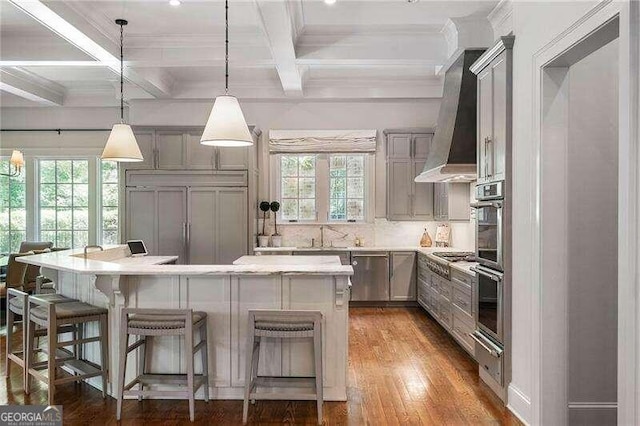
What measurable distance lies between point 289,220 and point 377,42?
3079 mm

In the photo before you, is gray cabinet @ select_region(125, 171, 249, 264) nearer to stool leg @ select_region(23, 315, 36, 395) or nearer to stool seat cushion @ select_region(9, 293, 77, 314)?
stool seat cushion @ select_region(9, 293, 77, 314)

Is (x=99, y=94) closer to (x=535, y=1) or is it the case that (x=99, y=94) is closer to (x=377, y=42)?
(x=377, y=42)

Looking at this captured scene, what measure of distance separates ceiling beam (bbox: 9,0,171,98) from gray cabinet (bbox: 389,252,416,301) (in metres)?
3.97

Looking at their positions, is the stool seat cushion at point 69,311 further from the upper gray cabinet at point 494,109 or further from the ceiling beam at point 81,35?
the upper gray cabinet at point 494,109

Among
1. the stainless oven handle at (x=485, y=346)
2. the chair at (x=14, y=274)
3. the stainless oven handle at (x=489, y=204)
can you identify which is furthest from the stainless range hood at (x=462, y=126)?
the chair at (x=14, y=274)

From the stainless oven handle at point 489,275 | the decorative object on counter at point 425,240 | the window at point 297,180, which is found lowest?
the stainless oven handle at point 489,275

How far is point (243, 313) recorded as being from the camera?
3.37m

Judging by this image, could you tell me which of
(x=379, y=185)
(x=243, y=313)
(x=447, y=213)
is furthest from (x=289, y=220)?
(x=243, y=313)

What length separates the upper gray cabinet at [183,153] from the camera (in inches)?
247

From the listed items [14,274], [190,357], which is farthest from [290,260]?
[14,274]

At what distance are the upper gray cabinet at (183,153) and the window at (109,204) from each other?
1018mm

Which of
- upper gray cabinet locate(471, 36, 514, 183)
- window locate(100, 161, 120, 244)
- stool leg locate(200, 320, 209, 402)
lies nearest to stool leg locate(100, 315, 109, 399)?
stool leg locate(200, 320, 209, 402)

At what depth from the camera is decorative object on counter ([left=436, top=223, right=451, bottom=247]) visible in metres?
6.70

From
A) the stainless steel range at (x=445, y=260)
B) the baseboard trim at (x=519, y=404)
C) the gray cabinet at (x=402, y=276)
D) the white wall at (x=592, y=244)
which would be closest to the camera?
the white wall at (x=592, y=244)
